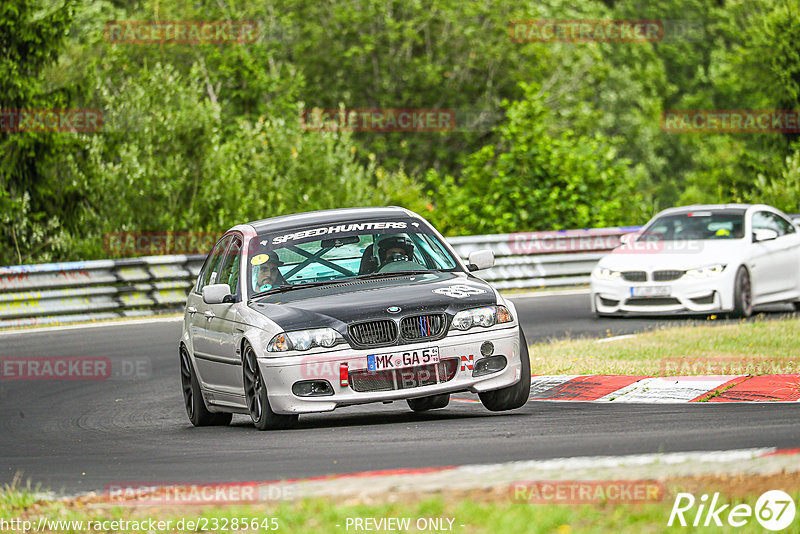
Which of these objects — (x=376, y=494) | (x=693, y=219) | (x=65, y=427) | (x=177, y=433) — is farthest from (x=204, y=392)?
(x=693, y=219)

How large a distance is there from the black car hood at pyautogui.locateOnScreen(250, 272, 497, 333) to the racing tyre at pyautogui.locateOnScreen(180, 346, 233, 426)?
1387 millimetres

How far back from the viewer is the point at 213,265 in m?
11.5

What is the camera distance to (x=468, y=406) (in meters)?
10.7

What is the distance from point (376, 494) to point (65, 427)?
226 inches

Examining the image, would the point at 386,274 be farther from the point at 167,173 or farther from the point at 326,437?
the point at 167,173

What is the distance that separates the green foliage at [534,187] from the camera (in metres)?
28.7
